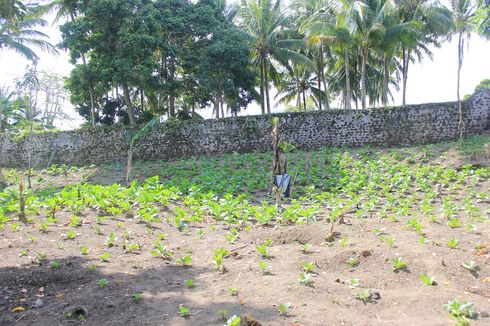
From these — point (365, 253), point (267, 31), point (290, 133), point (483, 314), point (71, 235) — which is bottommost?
point (483, 314)

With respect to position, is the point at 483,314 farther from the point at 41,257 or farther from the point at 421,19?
the point at 421,19

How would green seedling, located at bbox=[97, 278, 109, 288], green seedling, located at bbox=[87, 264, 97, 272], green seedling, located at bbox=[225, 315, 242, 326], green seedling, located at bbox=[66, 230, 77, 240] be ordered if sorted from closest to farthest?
green seedling, located at bbox=[225, 315, 242, 326], green seedling, located at bbox=[97, 278, 109, 288], green seedling, located at bbox=[87, 264, 97, 272], green seedling, located at bbox=[66, 230, 77, 240]

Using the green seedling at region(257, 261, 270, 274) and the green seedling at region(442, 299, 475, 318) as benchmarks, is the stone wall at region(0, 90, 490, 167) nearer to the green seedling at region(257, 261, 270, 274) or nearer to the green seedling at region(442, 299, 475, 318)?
the green seedling at region(257, 261, 270, 274)

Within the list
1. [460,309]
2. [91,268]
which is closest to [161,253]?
[91,268]

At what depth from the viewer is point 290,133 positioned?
1833 centimetres

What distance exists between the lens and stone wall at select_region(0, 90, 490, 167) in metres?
17.5

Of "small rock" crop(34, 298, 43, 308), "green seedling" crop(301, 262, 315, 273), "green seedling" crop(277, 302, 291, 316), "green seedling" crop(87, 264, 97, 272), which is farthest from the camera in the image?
"green seedling" crop(87, 264, 97, 272)

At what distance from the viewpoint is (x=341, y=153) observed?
16422 mm

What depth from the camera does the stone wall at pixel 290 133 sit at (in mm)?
17531

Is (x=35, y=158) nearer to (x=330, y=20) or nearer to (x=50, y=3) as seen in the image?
(x=50, y=3)

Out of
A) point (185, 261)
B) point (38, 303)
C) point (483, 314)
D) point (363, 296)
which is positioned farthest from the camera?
point (185, 261)

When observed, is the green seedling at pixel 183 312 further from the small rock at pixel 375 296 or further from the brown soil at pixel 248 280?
the small rock at pixel 375 296

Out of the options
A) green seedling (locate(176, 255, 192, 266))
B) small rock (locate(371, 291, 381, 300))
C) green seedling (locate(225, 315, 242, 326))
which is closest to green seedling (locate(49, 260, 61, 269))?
green seedling (locate(176, 255, 192, 266))

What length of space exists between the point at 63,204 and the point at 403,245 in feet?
21.9
